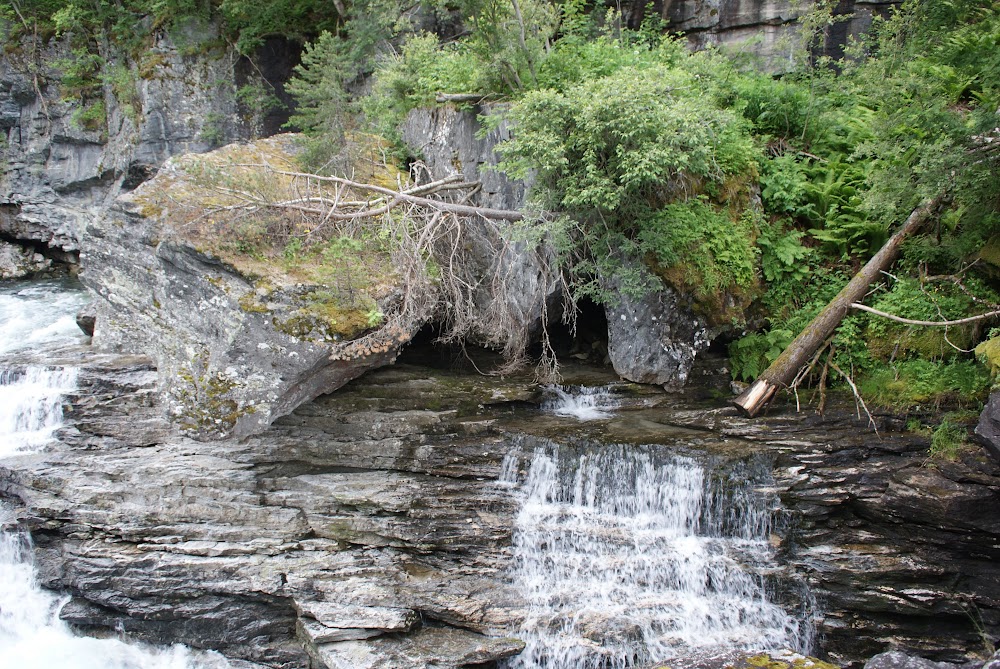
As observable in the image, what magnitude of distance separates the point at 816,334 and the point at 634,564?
3828 mm

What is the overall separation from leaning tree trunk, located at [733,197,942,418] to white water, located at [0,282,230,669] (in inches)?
292

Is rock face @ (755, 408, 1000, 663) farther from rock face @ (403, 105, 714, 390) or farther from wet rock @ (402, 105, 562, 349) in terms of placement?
wet rock @ (402, 105, 562, 349)

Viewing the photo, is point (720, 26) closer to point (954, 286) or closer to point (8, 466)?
point (954, 286)

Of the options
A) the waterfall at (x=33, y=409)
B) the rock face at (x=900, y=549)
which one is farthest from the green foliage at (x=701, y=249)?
the waterfall at (x=33, y=409)

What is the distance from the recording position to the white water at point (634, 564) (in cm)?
705

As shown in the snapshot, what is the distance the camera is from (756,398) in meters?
8.38

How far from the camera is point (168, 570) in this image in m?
8.09

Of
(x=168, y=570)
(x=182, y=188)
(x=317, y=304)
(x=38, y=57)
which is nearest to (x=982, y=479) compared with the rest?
(x=317, y=304)

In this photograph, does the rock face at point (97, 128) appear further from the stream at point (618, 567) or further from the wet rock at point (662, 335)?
the wet rock at point (662, 335)

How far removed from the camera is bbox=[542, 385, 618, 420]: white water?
9.30 m

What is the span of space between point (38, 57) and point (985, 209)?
23.3 meters

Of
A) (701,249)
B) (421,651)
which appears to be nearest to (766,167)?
(701,249)

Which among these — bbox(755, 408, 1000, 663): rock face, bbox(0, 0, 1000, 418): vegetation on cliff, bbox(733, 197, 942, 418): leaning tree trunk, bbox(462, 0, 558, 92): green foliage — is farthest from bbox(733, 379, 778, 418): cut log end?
bbox(462, 0, 558, 92): green foliage

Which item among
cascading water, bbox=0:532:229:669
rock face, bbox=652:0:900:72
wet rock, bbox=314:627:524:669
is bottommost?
→ cascading water, bbox=0:532:229:669
